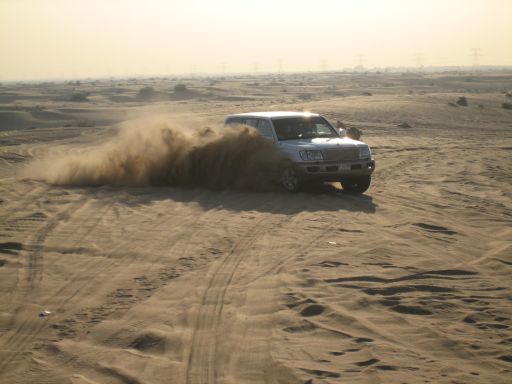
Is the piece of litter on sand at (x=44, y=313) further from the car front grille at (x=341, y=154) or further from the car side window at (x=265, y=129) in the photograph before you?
the car side window at (x=265, y=129)

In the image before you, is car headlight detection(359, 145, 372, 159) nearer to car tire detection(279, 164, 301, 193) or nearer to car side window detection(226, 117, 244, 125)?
car tire detection(279, 164, 301, 193)

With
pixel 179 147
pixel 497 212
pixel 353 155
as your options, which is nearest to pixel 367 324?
pixel 497 212

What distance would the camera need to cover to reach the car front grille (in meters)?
13.6

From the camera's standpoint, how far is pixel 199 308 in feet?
22.5

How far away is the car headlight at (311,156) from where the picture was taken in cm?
1357

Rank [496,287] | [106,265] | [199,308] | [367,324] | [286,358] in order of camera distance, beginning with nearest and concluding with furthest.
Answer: [286,358] < [367,324] < [199,308] < [496,287] < [106,265]

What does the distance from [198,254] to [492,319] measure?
4011mm

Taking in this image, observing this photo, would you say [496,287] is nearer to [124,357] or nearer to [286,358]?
[286,358]

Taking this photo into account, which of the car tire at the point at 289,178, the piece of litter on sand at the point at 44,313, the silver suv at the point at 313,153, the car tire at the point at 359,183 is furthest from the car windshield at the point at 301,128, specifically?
the piece of litter on sand at the point at 44,313

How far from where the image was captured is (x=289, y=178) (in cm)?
1382

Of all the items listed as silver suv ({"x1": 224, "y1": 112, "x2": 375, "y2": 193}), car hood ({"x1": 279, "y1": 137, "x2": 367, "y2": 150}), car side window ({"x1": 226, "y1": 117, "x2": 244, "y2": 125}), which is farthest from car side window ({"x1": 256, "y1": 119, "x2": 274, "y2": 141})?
car side window ({"x1": 226, "y1": 117, "x2": 244, "y2": 125})

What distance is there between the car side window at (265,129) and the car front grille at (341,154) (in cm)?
140

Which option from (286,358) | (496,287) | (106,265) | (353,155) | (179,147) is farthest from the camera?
(179,147)

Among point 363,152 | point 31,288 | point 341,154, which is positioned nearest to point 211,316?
point 31,288
